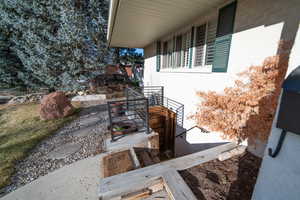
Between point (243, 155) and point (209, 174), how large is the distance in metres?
0.84

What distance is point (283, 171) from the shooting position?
0.79m

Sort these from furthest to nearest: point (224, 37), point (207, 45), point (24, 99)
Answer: point (24, 99) < point (207, 45) < point (224, 37)

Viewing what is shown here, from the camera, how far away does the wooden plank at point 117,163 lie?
1.82m

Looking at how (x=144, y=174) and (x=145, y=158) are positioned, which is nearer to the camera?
(x=144, y=174)

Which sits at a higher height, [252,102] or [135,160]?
[252,102]

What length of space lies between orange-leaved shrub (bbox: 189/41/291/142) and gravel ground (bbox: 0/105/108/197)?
2721 mm

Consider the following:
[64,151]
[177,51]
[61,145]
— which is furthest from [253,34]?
[61,145]

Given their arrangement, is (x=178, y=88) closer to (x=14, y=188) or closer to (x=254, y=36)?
(x=254, y=36)

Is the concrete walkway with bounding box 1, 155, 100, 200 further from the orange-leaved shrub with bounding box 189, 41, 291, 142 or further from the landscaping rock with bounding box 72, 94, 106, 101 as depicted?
the landscaping rock with bounding box 72, 94, 106, 101

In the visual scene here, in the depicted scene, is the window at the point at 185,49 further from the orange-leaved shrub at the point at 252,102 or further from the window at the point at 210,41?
the orange-leaved shrub at the point at 252,102

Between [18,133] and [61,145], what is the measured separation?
1907 millimetres

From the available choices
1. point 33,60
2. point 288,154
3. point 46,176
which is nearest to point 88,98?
point 33,60

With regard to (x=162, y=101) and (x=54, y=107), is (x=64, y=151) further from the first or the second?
(x=162, y=101)

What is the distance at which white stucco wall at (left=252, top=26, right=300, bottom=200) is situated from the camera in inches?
28.7
